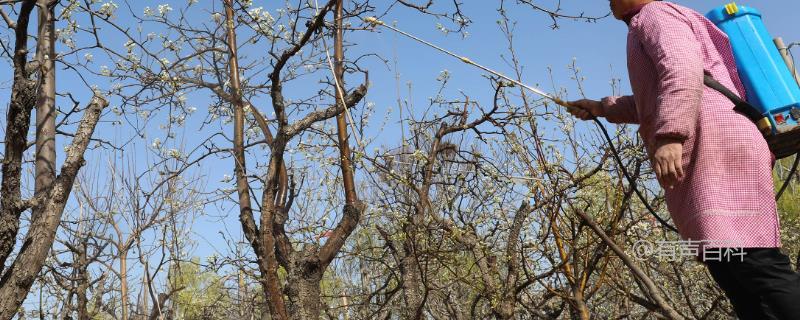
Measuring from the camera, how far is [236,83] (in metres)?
5.63

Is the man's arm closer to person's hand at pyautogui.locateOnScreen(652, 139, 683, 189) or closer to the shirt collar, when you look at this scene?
the shirt collar

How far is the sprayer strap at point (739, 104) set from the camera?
1856 millimetres

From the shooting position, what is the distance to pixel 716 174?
1804 millimetres

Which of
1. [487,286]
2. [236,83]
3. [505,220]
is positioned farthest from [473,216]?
[236,83]

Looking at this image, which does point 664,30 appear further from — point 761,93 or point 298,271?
point 298,271

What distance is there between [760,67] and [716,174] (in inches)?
15.0

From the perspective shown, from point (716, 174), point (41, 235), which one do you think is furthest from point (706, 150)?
point (41, 235)

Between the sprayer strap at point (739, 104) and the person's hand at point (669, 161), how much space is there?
0.20 metres

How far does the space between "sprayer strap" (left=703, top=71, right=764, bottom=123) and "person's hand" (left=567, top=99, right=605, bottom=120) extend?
497mm

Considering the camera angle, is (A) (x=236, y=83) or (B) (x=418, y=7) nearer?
(B) (x=418, y=7)

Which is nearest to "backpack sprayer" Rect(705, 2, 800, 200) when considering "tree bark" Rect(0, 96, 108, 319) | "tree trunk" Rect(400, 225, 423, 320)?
"tree bark" Rect(0, 96, 108, 319)

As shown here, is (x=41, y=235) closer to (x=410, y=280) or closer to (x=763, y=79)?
(x=763, y=79)

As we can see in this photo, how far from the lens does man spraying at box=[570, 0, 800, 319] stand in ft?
5.60

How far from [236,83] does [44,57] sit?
1.82 m
